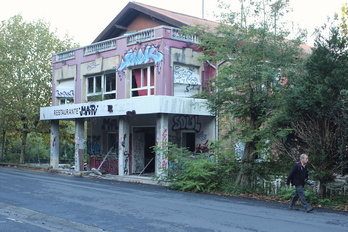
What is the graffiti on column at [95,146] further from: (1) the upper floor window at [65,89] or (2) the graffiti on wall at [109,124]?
(1) the upper floor window at [65,89]

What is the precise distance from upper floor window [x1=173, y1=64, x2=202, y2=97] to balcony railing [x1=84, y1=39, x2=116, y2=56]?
436 centimetres

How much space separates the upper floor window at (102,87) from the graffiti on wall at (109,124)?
79.3 inches

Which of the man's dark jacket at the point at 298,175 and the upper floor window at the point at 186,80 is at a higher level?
the upper floor window at the point at 186,80

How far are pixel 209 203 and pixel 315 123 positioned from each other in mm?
4043

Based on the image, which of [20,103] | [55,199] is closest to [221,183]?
[55,199]

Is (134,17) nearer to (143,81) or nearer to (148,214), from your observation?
(143,81)

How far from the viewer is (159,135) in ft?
64.6

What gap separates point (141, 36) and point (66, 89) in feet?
25.1

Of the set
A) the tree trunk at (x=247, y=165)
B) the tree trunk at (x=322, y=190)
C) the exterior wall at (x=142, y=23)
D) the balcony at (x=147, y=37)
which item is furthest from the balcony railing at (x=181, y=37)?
the tree trunk at (x=322, y=190)

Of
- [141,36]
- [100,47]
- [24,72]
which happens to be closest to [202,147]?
[141,36]

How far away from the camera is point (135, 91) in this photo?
22281 mm

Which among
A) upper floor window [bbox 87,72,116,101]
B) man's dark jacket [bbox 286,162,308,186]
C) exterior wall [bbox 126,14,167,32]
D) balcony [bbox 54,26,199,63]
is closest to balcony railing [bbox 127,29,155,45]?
balcony [bbox 54,26,199,63]

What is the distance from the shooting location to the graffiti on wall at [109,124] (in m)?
26.0

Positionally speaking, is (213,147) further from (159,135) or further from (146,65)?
(146,65)
